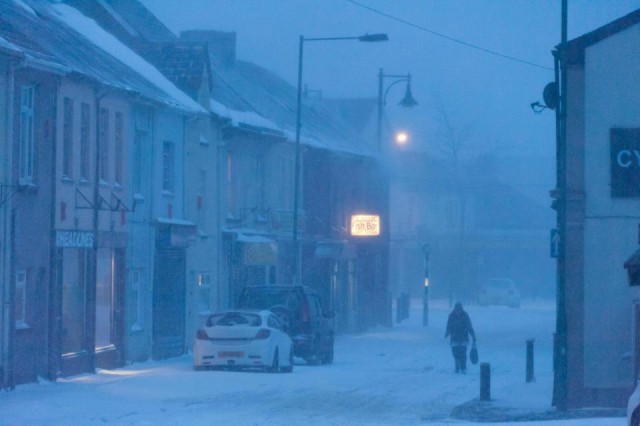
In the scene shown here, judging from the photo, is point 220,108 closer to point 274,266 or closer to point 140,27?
point 140,27

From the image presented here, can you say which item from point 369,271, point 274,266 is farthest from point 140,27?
point 369,271

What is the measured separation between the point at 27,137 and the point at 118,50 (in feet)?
29.6

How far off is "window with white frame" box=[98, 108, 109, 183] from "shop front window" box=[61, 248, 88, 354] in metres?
2.04

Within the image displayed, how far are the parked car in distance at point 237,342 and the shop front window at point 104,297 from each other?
2589 mm

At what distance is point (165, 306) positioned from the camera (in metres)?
31.2

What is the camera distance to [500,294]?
7062cm

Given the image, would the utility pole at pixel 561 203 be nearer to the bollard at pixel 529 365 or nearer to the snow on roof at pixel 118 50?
the bollard at pixel 529 365

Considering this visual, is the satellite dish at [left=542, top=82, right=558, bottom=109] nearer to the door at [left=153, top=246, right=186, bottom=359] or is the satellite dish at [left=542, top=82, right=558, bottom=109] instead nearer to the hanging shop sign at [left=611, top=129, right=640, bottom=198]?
the hanging shop sign at [left=611, top=129, right=640, bottom=198]

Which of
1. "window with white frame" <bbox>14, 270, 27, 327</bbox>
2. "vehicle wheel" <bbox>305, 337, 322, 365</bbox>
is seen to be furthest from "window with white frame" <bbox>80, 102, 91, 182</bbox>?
"vehicle wheel" <bbox>305, 337, 322, 365</bbox>

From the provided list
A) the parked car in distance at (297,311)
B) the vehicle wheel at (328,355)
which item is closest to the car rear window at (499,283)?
the vehicle wheel at (328,355)

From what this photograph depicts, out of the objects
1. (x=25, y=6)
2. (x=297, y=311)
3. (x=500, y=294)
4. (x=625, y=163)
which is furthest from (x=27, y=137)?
(x=500, y=294)

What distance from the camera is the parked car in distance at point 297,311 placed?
29.6 metres

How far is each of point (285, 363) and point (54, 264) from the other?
590 centimetres

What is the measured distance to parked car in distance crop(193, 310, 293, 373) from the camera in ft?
83.6
